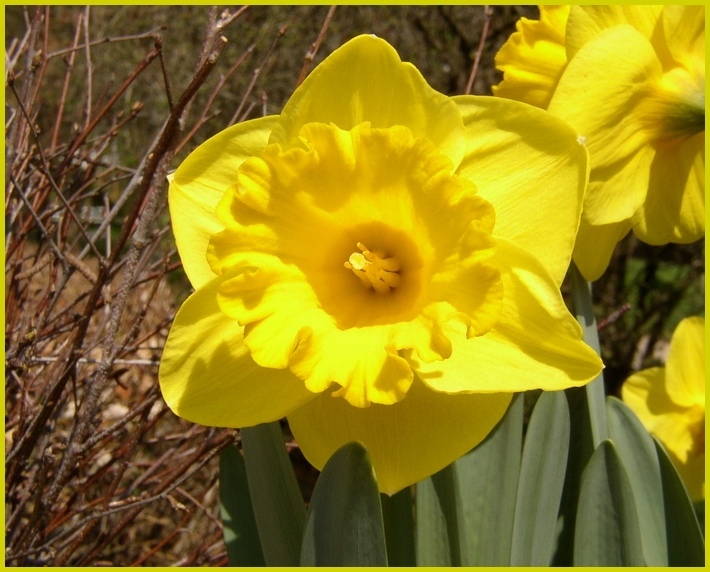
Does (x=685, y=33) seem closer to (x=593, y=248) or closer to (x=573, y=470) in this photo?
(x=593, y=248)

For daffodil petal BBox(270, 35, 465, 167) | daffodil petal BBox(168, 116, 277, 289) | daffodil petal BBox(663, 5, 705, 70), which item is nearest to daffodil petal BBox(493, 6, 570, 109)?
daffodil petal BBox(663, 5, 705, 70)

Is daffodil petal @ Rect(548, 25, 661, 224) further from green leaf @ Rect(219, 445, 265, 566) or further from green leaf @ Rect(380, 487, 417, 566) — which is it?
green leaf @ Rect(219, 445, 265, 566)

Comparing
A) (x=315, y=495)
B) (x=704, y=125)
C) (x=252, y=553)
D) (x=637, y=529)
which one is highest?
(x=704, y=125)

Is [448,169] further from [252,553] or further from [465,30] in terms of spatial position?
[465,30]

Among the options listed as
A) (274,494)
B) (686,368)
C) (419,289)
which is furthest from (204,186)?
(686,368)

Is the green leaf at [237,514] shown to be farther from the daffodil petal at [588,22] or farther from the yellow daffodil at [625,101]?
the daffodil petal at [588,22]

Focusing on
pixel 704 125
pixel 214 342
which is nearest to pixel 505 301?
pixel 214 342
